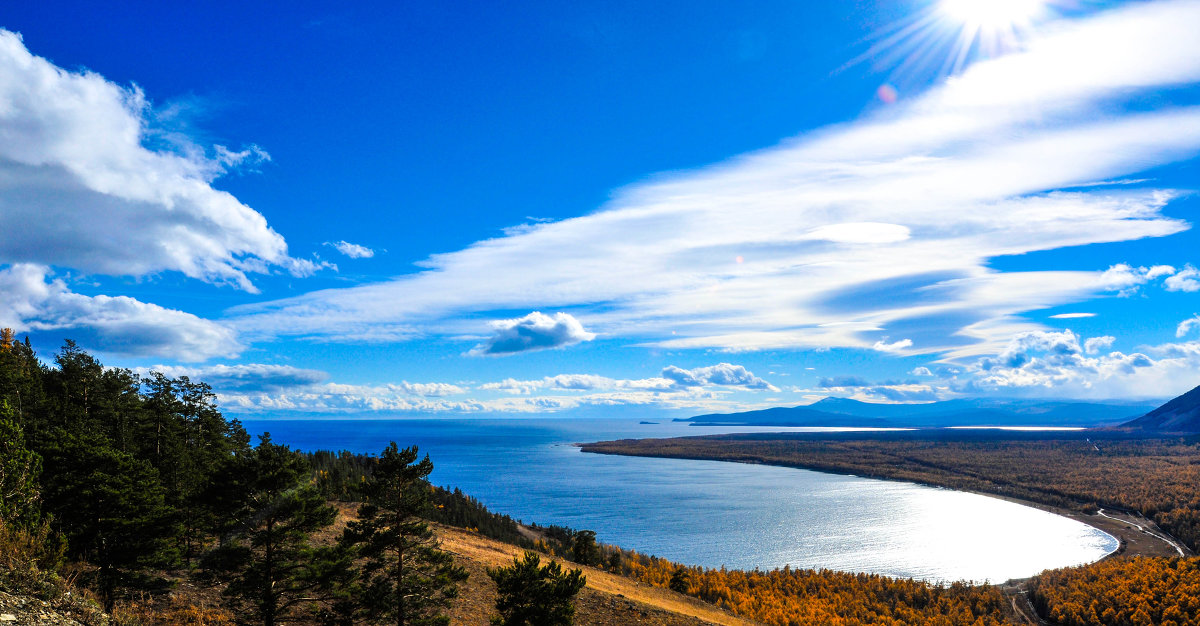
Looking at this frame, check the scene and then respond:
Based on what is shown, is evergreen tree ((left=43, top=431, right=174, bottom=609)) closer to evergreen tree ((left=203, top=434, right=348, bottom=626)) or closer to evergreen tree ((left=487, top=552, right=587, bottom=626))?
evergreen tree ((left=203, top=434, right=348, bottom=626))

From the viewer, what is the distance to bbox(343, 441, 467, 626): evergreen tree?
2883 cm

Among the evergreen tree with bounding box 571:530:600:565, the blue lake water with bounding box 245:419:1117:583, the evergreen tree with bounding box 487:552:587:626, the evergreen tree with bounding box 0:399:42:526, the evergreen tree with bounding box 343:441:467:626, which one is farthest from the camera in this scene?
the blue lake water with bounding box 245:419:1117:583

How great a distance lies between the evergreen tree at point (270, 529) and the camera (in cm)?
2775

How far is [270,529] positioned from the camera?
28188 millimetres

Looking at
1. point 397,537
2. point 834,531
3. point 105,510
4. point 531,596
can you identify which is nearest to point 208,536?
point 105,510

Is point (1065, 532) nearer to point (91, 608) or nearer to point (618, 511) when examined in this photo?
point (618, 511)

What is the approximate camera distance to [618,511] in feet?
543

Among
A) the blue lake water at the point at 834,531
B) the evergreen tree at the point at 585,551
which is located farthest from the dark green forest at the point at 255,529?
the blue lake water at the point at 834,531

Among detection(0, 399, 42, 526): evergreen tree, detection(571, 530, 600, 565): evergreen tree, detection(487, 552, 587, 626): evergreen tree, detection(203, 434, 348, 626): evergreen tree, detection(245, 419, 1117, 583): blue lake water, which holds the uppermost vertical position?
detection(0, 399, 42, 526): evergreen tree

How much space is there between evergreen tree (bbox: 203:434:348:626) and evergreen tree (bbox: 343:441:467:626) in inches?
67.1

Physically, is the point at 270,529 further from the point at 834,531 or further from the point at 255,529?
the point at 834,531

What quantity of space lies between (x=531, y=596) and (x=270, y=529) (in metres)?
13.6

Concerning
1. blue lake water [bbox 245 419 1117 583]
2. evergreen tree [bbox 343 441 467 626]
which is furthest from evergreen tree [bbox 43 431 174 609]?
blue lake water [bbox 245 419 1117 583]

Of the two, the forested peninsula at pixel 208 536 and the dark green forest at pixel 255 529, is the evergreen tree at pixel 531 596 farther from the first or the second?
the dark green forest at pixel 255 529
